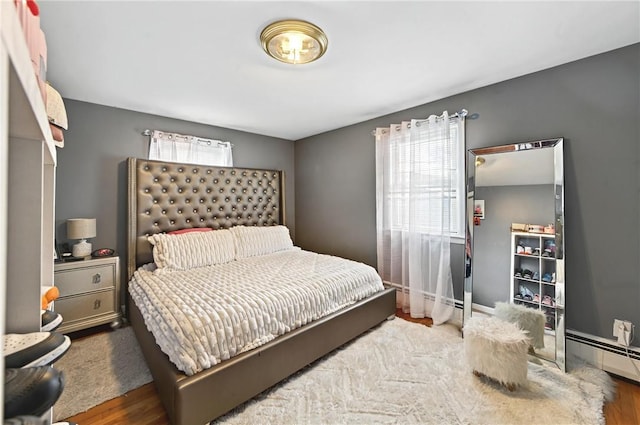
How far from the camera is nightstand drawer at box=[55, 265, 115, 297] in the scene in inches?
88.7

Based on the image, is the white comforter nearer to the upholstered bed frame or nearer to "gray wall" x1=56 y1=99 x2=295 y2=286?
the upholstered bed frame

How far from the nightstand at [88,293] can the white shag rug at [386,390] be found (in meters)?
0.27

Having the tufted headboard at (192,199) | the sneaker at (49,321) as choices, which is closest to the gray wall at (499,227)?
the tufted headboard at (192,199)

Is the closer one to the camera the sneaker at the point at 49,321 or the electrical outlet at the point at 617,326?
the sneaker at the point at 49,321

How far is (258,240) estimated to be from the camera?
319 cm

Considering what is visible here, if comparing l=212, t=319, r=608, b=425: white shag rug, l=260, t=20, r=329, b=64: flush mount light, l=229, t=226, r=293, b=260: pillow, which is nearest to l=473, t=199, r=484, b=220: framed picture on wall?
l=212, t=319, r=608, b=425: white shag rug

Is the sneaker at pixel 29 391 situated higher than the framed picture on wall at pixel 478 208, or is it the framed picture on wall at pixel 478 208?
the framed picture on wall at pixel 478 208

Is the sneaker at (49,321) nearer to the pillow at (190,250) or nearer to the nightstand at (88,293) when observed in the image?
the pillow at (190,250)

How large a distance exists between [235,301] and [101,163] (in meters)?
2.28

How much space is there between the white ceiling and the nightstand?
1.60 metres

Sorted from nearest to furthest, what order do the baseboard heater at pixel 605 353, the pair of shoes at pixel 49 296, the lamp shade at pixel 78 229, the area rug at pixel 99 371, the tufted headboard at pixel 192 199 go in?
the pair of shoes at pixel 49 296
the area rug at pixel 99 371
the baseboard heater at pixel 605 353
the lamp shade at pixel 78 229
the tufted headboard at pixel 192 199

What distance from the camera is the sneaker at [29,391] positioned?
46 centimetres

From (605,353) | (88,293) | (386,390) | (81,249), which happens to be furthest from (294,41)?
(605,353)

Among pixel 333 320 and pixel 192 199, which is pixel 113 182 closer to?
pixel 192 199
